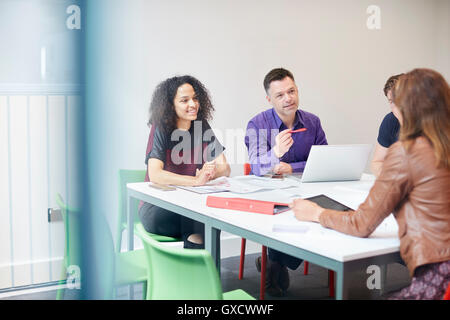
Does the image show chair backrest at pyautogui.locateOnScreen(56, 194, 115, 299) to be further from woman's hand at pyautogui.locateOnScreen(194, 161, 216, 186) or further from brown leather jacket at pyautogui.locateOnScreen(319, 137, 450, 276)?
woman's hand at pyautogui.locateOnScreen(194, 161, 216, 186)

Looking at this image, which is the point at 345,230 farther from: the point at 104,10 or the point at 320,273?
the point at 320,273

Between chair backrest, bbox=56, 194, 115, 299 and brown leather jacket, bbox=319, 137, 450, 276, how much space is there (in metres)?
0.94

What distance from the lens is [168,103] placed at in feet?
8.00

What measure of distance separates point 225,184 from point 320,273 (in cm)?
99

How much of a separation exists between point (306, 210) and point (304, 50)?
6.96 ft

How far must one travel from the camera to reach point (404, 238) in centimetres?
121

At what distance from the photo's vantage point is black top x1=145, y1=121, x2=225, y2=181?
225 cm

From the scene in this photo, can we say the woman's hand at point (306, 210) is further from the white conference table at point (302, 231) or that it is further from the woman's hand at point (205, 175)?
the woman's hand at point (205, 175)

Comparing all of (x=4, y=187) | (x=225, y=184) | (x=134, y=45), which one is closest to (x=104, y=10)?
(x=134, y=45)

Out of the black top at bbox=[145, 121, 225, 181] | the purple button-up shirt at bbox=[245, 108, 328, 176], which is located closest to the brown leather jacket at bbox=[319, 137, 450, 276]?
the black top at bbox=[145, 121, 225, 181]

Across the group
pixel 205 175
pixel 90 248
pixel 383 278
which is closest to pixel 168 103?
pixel 205 175

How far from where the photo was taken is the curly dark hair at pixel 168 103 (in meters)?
2.33

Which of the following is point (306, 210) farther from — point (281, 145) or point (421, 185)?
point (281, 145)

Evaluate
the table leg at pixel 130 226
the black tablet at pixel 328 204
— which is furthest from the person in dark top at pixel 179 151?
the black tablet at pixel 328 204
